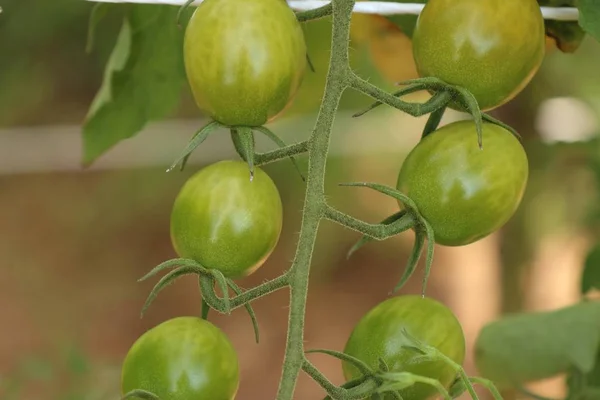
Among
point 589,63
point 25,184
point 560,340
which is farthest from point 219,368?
point 25,184

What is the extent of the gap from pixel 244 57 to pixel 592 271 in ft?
0.99

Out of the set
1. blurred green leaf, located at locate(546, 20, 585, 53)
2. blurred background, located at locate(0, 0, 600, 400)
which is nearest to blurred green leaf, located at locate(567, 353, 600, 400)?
blurred green leaf, located at locate(546, 20, 585, 53)

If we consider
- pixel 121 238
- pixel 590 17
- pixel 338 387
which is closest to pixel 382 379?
pixel 338 387

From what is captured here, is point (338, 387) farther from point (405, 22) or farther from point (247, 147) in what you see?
point (405, 22)

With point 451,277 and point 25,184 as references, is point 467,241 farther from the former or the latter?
point 25,184

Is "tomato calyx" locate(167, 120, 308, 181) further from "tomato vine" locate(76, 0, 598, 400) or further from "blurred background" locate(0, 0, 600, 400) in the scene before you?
"blurred background" locate(0, 0, 600, 400)

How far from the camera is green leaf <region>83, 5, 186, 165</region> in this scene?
37 cm

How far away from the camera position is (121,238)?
1.29m

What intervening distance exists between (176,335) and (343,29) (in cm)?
10

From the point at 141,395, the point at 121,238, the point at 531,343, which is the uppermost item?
the point at 141,395

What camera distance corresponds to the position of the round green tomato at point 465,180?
226 mm

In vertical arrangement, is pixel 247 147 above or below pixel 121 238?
above

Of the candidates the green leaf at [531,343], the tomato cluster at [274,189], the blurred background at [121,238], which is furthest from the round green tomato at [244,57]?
the blurred background at [121,238]

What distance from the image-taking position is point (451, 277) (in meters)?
1.19
